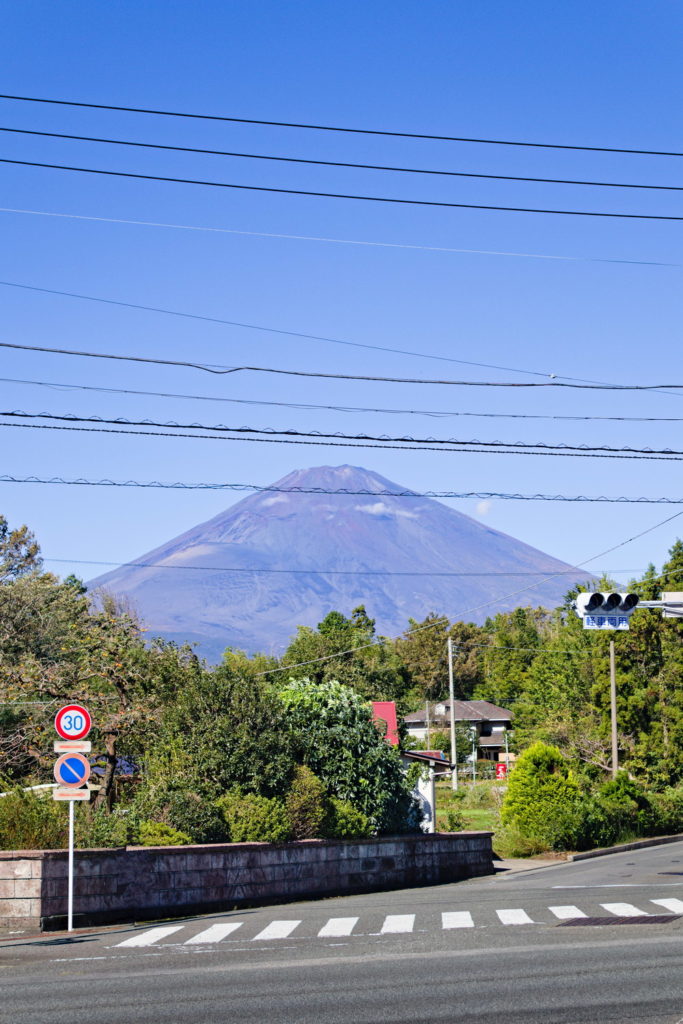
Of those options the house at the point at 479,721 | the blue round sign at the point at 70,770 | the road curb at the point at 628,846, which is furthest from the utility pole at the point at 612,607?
the house at the point at 479,721

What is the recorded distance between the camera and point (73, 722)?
65.2ft

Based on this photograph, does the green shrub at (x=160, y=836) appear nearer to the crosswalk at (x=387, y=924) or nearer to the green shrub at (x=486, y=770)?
the crosswalk at (x=387, y=924)

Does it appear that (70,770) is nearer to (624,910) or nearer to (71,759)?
(71,759)

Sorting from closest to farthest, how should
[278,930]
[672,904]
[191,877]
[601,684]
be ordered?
1. [278,930]
2. [672,904]
3. [191,877]
4. [601,684]

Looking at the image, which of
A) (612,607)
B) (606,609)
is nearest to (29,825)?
(606,609)

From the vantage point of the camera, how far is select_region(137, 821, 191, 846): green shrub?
915 inches

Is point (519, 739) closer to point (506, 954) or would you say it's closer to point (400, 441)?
point (400, 441)

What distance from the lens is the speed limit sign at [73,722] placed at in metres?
19.8

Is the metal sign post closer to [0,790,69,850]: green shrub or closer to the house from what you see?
[0,790,69,850]: green shrub

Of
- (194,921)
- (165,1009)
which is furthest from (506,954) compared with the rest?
(194,921)

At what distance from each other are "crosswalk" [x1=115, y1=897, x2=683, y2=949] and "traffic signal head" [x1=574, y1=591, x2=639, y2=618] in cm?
533

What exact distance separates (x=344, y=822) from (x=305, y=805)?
6.45 ft

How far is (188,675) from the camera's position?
3083cm

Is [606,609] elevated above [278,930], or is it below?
above
